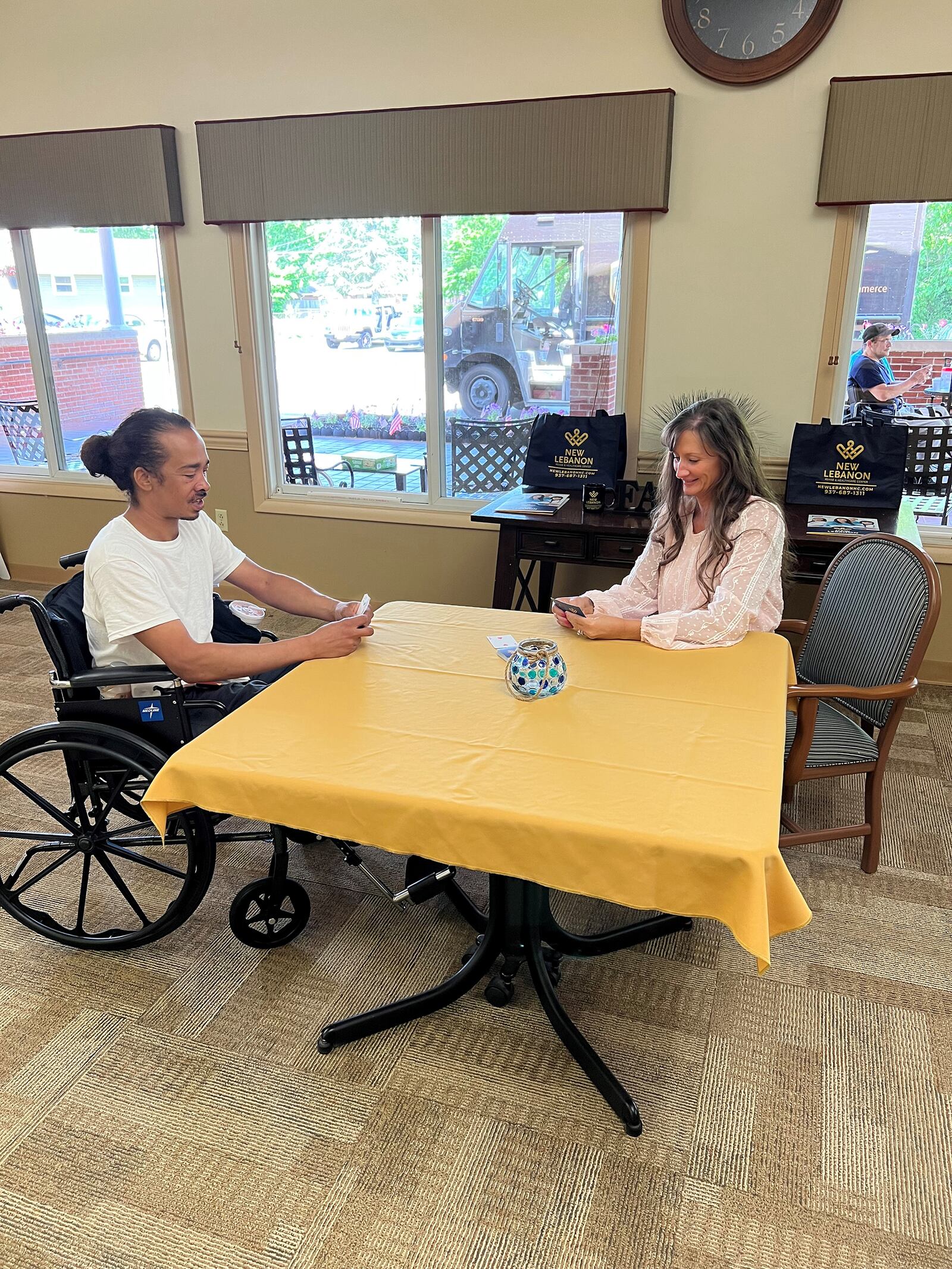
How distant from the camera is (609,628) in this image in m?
2.07

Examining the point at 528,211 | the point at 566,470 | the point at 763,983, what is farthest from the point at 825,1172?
the point at 528,211

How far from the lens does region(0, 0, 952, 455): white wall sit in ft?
10.5

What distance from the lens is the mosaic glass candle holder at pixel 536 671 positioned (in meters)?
1.73

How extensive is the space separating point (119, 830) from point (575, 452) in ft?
7.36

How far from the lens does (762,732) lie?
1.61m

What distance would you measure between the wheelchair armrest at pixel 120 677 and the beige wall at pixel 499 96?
2289mm

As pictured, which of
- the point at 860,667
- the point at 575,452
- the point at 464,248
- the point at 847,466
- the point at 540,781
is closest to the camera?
the point at 540,781

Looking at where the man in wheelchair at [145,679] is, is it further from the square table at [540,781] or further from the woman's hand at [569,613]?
the woman's hand at [569,613]

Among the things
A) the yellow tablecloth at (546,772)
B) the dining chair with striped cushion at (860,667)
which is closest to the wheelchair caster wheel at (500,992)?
the yellow tablecloth at (546,772)

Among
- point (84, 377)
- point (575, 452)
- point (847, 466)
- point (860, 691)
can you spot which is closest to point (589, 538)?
point (575, 452)

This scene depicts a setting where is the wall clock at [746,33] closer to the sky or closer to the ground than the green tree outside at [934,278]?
closer to the sky

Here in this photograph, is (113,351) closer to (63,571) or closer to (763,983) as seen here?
(63,571)

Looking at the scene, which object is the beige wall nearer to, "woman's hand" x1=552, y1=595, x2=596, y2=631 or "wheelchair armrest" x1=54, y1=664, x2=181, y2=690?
"woman's hand" x1=552, y1=595, x2=596, y2=631

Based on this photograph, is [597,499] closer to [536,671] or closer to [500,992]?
[536,671]
